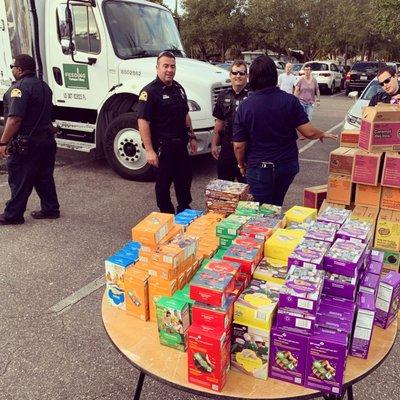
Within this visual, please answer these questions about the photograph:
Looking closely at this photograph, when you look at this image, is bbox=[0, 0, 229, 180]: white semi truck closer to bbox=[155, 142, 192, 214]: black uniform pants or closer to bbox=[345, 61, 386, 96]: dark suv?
bbox=[155, 142, 192, 214]: black uniform pants

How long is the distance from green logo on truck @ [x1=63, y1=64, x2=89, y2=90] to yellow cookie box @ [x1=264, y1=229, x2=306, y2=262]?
552cm

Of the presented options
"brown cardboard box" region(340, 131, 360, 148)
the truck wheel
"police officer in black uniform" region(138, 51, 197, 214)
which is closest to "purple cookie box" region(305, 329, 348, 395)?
"police officer in black uniform" region(138, 51, 197, 214)

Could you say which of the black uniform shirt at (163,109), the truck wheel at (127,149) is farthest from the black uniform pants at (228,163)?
the truck wheel at (127,149)

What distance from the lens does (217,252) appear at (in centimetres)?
246

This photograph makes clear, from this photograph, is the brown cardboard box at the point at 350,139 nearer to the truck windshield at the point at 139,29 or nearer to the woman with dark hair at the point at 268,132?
the woman with dark hair at the point at 268,132

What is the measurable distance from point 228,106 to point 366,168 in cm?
155

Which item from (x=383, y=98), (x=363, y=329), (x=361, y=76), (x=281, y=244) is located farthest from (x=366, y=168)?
(x=361, y=76)

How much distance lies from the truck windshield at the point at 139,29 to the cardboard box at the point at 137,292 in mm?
5332

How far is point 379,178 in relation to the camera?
166 inches

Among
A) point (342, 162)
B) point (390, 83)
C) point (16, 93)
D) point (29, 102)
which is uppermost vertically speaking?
point (390, 83)

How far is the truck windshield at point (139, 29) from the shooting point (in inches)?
264

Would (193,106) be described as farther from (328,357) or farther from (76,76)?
(328,357)

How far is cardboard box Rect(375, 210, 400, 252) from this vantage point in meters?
4.08

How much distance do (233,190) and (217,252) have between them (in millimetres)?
720
